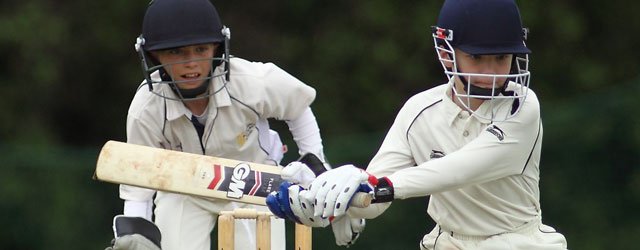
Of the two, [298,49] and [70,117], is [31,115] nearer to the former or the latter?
[70,117]

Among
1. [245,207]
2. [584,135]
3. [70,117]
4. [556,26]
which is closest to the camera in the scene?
[245,207]

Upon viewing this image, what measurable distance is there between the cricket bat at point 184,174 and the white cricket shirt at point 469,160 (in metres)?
0.46

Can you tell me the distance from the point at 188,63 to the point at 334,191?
1085 mm

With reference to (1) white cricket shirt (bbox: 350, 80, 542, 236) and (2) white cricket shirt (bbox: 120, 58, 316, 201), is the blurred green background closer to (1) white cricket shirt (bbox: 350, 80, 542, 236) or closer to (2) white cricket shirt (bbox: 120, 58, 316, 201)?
(2) white cricket shirt (bbox: 120, 58, 316, 201)

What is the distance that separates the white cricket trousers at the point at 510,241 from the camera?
189 inches

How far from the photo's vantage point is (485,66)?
4.74 metres

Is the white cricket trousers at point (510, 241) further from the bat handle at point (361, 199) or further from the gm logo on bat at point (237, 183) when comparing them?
the gm logo on bat at point (237, 183)

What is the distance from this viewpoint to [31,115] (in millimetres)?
10492

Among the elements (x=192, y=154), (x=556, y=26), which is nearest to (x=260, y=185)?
(x=192, y=154)

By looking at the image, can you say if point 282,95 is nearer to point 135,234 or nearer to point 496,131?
point 135,234

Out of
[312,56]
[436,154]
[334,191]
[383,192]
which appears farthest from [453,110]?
[312,56]

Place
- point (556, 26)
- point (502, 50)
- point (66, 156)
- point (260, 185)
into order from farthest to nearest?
point (556, 26) < point (66, 156) < point (260, 185) < point (502, 50)

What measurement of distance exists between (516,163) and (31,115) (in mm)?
6262

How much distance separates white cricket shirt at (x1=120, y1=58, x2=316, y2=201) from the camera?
5.41 m
